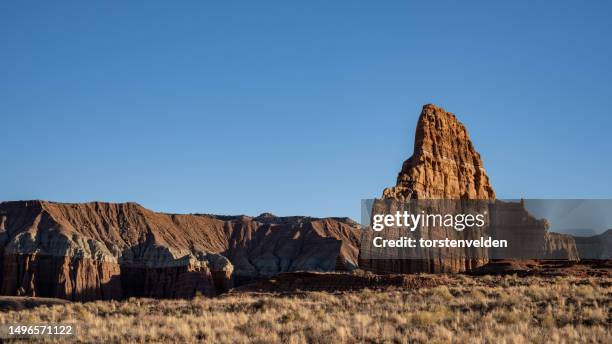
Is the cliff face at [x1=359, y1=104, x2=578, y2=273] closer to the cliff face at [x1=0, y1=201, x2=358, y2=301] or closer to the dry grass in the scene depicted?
the dry grass

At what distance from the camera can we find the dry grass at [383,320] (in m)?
19.5

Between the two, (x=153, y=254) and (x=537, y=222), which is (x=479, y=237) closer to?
(x=537, y=222)

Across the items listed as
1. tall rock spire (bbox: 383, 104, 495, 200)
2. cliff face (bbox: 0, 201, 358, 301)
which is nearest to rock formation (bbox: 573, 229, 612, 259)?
tall rock spire (bbox: 383, 104, 495, 200)

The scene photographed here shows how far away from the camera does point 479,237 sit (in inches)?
2692

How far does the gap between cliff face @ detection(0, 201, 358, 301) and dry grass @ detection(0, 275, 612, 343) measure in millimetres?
78422

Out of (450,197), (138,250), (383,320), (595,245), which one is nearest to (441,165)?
(450,197)

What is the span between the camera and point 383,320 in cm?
2328

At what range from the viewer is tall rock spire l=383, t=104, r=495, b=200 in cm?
6431

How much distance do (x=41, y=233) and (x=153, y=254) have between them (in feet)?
68.3

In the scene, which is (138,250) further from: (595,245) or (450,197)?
(595,245)

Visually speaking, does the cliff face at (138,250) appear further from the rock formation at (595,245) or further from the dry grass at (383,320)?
the dry grass at (383,320)

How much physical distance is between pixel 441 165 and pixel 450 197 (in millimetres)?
3232

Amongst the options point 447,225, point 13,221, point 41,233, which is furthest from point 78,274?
point 447,225

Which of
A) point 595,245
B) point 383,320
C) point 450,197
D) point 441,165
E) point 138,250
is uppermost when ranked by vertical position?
point 441,165
